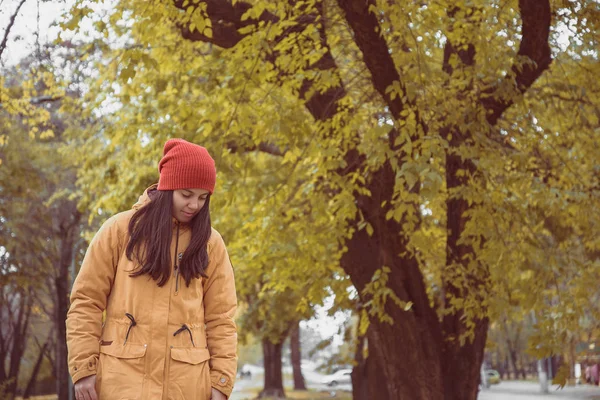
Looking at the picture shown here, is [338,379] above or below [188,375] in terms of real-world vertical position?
below

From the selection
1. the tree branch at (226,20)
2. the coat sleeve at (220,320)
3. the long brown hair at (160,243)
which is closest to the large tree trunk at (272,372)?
the tree branch at (226,20)

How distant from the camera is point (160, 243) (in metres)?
3.81

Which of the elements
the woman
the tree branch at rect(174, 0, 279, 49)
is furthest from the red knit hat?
the tree branch at rect(174, 0, 279, 49)

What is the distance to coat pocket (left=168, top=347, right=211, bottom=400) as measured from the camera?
3.66 m

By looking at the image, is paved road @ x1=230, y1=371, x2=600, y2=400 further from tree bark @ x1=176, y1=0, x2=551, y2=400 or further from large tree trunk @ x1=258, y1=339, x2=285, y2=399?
tree bark @ x1=176, y1=0, x2=551, y2=400

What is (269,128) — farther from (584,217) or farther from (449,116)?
(584,217)

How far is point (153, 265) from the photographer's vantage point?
3727 millimetres

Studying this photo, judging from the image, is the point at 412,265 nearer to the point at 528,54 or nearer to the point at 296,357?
the point at 528,54

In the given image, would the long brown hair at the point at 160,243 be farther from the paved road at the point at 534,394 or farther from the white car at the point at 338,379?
the white car at the point at 338,379

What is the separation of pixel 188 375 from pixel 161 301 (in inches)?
13.5

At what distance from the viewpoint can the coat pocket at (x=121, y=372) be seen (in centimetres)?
359

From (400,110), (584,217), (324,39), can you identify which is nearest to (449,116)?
(400,110)

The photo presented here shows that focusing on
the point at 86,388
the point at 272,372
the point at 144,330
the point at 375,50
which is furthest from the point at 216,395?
the point at 272,372

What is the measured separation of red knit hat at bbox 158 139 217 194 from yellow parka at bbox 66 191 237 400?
20cm
